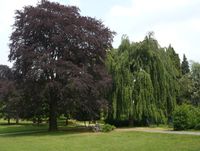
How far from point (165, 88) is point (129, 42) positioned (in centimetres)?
602

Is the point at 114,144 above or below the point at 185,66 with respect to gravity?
below

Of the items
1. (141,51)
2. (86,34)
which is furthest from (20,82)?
(141,51)

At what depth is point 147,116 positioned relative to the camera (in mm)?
36844

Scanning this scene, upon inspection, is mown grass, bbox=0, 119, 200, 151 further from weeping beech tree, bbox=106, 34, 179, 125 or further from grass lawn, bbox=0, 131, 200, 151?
weeping beech tree, bbox=106, 34, 179, 125

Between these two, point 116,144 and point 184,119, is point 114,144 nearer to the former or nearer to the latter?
point 116,144

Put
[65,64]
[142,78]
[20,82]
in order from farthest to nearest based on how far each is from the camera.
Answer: [142,78]
[20,82]
[65,64]

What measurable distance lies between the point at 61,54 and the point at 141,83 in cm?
853

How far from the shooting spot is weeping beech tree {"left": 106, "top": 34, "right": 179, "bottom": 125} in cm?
3628

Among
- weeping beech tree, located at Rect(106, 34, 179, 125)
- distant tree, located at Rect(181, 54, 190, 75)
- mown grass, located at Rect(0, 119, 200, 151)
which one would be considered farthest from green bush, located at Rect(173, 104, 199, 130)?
distant tree, located at Rect(181, 54, 190, 75)

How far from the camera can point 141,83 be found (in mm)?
36469

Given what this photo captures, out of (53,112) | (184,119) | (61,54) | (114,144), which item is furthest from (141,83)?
(114,144)

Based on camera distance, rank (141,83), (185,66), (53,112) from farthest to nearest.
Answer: (185,66), (141,83), (53,112)

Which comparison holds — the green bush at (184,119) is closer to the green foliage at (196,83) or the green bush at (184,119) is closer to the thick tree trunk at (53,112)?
the thick tree trunk at (53,112)

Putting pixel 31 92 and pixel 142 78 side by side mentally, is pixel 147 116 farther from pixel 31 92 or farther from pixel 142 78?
pixel 31 92
